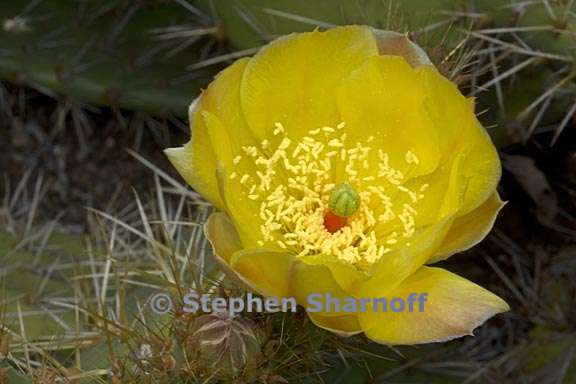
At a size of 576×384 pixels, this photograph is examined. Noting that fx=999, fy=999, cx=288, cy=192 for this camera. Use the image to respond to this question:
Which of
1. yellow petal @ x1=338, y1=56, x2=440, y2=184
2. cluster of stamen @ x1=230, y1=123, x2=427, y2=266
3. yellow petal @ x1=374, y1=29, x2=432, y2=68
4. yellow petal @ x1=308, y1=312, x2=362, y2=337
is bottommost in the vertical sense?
yellow petal @ x1=308, y1=312, x2=362, y2=337

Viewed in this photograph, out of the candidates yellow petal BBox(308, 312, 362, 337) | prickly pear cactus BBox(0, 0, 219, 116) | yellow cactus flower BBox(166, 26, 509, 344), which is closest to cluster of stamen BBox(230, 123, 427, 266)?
yellow cactus flower BBox(166, 26, 509, 344)

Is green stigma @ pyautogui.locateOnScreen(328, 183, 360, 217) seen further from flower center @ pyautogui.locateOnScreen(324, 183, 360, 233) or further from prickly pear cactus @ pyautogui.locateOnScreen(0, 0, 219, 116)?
prickly pear cactus @ pyautogui.locateOnScreen(0, 0, 219, 116)

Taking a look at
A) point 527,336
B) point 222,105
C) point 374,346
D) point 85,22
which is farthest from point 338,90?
point 85,22

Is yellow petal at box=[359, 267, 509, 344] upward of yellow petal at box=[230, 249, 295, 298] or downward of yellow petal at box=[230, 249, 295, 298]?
downward

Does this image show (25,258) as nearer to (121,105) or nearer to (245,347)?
(121,105)

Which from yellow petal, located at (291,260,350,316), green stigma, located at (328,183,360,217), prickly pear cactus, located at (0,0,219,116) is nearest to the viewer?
yellow petal, located at (291,260,350,316)

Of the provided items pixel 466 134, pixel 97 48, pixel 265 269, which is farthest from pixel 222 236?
pixel 97 48
